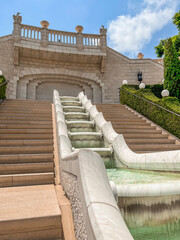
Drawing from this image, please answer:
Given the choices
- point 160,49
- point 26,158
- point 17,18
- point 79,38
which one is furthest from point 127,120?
point 160,49

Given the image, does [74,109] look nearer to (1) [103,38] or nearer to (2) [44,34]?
(2) [44,34]

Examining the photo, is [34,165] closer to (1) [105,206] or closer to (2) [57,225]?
(2) [57,225]

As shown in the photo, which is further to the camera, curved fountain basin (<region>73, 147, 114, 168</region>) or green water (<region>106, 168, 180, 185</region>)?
curved fountain basin (<region>73, 147, 114, 168</region>)

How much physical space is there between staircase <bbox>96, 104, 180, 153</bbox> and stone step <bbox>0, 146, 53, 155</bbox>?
245cm

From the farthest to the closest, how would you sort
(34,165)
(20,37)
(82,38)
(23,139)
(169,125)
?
(82,38) < (20,37) < (169,125) < (23,139) < (34,165)

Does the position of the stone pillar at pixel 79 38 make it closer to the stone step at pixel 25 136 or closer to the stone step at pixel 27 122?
the stone step at pixel 27 122

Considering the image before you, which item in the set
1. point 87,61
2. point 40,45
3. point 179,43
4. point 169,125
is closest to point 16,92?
point 40,45

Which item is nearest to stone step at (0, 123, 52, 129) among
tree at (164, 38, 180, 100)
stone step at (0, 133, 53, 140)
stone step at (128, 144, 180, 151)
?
stone step at (0, 133, 53, 140)

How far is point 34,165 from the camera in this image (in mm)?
3873

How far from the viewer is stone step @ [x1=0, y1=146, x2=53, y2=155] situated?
4.39 m

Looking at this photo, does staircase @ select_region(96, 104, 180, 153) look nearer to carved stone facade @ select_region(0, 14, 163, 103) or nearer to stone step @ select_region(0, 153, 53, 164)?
stone step @ select_region(0, 153, 53, 164)

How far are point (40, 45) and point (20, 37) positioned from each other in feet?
4.86

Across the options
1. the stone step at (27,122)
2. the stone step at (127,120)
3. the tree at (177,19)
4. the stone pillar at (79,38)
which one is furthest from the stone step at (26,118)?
the tree at (177,19)

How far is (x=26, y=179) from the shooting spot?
3475mm
